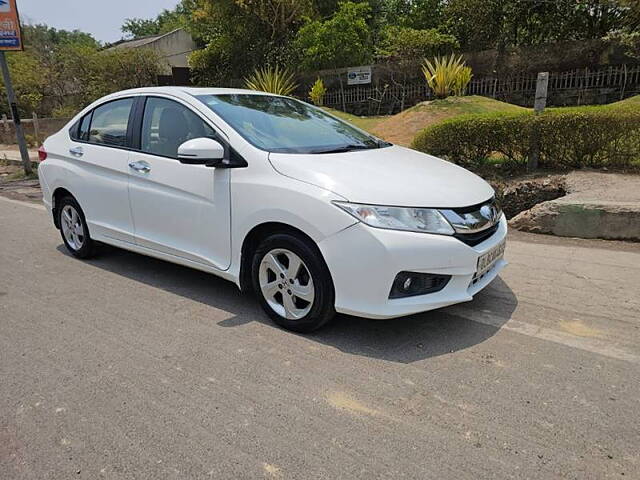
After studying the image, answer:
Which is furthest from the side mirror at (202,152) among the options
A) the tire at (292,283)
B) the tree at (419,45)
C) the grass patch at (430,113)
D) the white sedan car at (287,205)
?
the tree at (419,45)

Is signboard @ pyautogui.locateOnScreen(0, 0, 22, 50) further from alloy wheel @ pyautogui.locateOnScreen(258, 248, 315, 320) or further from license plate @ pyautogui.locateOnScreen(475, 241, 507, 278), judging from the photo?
license plate @ pyautogui.locateOnScreen(475, 241, 507, 278)

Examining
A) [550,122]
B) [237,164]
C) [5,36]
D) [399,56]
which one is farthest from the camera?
[399,56]

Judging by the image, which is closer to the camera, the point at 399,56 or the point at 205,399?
the point at 205,399

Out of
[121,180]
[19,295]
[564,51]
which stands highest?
[564,51]

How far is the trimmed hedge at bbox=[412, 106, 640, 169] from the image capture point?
625cm

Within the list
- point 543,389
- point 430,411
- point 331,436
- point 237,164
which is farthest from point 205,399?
point 543,389

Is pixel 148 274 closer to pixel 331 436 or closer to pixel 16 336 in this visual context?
pixel 16 336

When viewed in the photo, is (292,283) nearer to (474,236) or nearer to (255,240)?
(255,240)

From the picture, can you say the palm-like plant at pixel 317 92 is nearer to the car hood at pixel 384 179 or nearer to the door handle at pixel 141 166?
the door handle at pixel 141 166

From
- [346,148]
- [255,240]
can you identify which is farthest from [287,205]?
[346,148]

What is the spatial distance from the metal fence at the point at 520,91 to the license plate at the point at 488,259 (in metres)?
12.2

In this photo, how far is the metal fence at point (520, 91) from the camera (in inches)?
515

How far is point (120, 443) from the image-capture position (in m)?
2.36

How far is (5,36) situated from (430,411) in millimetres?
12537
